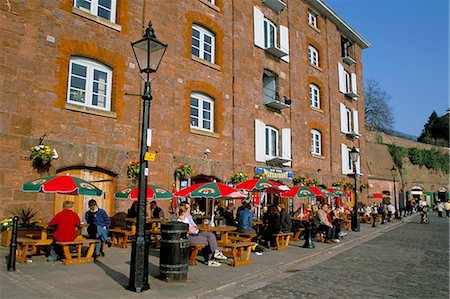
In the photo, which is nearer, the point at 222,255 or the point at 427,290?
the point at 427,290

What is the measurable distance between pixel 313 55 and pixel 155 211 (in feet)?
58.7

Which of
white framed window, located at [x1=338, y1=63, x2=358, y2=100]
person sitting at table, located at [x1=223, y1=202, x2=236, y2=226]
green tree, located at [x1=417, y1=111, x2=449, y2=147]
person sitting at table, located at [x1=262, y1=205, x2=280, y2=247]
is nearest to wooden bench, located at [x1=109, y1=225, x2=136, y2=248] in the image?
person sitting at table, located at [x1=262, y1=205, x2=280, y2=247]

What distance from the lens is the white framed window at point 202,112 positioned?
53.8ft

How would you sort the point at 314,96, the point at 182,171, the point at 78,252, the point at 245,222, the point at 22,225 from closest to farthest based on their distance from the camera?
the point at 78,252 → the point at 22,225 → the point at 245,222 → the point at 182,171 → the point at 314,96

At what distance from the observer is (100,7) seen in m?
13.5

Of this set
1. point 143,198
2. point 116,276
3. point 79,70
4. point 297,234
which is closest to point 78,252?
point 116,276

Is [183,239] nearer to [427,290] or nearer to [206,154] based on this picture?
[427,290]

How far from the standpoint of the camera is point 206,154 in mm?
16344

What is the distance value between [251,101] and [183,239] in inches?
505

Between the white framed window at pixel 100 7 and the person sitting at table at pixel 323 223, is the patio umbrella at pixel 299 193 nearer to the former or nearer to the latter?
the person sitting at table at pixel 323 223

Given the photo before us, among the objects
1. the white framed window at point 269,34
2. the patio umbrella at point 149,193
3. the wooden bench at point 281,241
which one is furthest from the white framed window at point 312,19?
the patio umbrella at point 149,193

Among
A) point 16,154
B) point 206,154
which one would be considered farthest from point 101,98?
point 206,154

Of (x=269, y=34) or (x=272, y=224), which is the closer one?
(x=272, y=224)

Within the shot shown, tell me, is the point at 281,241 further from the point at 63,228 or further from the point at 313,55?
the point at 313,55
